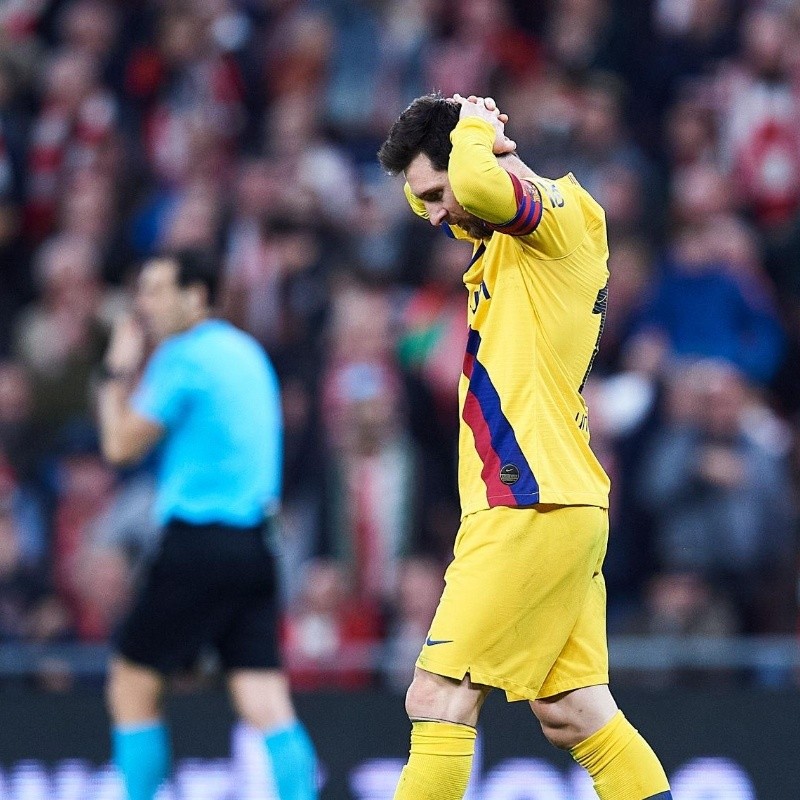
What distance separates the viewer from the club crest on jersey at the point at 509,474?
411 cm

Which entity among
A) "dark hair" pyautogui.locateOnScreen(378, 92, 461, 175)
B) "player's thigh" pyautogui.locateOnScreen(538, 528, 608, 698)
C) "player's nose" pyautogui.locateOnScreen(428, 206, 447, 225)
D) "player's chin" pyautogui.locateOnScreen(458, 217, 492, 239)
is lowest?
"player's thigh" pyautogui.locateOnScreen(538, 528, 608, 698)

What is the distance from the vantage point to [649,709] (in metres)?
6.41

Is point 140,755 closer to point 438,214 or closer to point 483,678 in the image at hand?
point 483,678

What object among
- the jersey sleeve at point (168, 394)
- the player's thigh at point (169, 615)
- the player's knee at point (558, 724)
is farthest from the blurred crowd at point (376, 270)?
the player's knee at point (558, 724)

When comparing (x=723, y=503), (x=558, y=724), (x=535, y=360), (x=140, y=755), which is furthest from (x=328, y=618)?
(x=535, y=360)

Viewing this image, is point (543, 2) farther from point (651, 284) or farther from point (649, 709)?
point (649, 709)

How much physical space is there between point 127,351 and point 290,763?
4.94 ft

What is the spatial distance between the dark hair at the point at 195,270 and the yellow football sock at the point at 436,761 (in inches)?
→ 82.9

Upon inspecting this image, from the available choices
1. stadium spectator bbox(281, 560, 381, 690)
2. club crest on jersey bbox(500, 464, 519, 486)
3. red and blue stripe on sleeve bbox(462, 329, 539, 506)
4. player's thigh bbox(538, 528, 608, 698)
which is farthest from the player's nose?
stadium spectator bbox(281, 560, 381, 690)

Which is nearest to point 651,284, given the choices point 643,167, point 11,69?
point 643,167

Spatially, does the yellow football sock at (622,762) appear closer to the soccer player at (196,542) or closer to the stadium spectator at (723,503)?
the soccer player at (196,542)

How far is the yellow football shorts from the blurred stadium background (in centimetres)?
237

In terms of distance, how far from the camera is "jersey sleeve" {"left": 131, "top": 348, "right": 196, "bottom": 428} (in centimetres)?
546

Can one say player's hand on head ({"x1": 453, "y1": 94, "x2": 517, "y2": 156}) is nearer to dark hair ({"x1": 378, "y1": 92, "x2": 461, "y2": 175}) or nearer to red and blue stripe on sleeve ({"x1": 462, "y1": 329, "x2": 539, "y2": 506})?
dark hair ({"x1": 378, "y1": 92, "x2": 461, "y2": 175})
